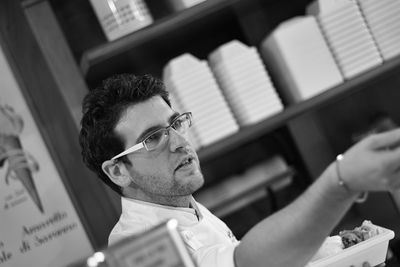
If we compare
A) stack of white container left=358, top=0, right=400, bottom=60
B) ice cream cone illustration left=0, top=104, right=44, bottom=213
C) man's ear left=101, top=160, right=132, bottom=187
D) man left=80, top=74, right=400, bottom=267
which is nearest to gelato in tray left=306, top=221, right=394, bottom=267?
man left=80, top=74, right=400, bottom=267

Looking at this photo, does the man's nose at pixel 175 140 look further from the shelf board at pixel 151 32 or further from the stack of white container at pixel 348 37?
the stack of white container at pixel 348 37

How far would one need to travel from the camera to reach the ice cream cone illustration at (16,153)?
6.86 feet

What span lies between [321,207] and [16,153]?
1.57 meters

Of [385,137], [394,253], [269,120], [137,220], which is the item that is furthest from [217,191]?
[385,137]

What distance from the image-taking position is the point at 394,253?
2.26m

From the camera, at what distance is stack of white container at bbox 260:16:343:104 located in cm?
212

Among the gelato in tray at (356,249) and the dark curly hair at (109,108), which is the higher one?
the dark curly hair at (109,108)

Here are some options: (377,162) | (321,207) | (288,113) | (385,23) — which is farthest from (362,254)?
(385,23)

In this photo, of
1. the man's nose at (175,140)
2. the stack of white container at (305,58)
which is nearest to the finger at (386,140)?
the man's nose at (175,140)

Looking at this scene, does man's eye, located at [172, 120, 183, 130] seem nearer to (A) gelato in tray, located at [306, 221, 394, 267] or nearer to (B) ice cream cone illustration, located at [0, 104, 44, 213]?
(A) gelato in tray, located at [306, 221, 394, 267]

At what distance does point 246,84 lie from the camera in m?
2.08

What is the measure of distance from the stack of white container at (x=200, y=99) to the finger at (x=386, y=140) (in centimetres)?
134

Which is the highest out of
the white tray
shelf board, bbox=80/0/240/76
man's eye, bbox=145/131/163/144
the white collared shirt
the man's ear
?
shelf board, bbox=80/0/240/76

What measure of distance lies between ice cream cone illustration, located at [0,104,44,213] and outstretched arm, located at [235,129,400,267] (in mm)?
1363
